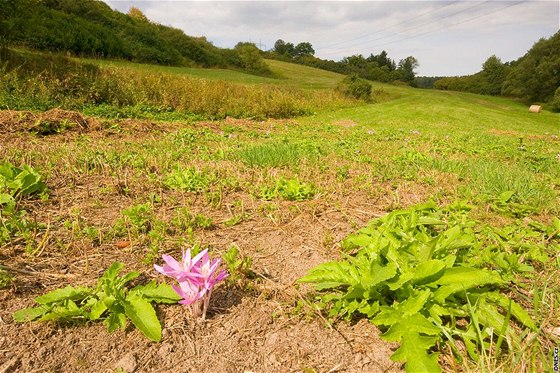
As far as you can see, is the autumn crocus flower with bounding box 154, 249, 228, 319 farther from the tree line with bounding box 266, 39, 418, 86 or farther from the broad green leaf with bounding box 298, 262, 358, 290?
the tree line with bounding box 266, 39, 418, 86

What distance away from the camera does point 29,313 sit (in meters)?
1.62

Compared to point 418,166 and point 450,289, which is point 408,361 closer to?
point 450,289

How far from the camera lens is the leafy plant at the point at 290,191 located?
3.41 meters

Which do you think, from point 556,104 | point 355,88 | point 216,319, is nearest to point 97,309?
point 216,319

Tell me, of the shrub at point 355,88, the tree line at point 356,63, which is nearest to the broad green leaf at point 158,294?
the shrub at point 355,88

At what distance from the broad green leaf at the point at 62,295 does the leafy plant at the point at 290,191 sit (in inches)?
76.0

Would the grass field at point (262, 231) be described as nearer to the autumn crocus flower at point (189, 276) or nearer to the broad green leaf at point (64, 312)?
the broad green leaf at point (64, 312)

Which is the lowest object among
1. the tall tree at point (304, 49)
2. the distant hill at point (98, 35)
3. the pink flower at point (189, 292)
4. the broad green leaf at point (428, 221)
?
the pink flower at point (189, 292)

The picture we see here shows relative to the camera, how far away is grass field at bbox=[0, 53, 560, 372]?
1.57 m

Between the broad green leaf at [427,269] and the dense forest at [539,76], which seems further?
the dense forest at [539,76]

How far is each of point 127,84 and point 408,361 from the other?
46.1 feet

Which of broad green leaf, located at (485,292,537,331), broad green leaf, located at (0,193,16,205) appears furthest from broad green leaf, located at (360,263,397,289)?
broad green leaf, located at (0,193,16,205)

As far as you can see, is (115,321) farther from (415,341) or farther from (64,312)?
(415,341)

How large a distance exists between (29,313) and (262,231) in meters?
1.59
